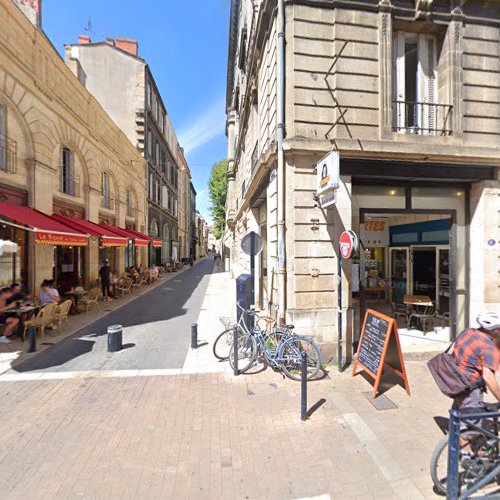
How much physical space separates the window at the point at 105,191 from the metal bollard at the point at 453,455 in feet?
56.3

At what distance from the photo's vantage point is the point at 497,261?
6574 millimetres

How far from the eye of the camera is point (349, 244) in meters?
4.86

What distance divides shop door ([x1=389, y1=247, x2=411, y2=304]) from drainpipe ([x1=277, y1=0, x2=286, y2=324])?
6139 mm

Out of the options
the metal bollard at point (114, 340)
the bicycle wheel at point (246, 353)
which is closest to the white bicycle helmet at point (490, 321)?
the bicycle wheel at point (246, 353)

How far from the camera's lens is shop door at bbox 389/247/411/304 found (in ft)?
32.8

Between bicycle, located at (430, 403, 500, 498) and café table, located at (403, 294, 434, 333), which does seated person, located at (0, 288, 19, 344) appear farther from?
café table, located at (403, 294, 434, 333)

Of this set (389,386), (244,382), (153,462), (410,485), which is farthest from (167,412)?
(389,386)

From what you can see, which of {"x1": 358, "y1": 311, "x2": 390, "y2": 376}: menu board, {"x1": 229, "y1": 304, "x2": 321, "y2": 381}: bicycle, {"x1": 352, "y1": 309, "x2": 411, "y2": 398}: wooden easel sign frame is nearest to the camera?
{"x1": 352, "y1": 309, "x2": 411, "y2": 398}: wooden easel sign frame

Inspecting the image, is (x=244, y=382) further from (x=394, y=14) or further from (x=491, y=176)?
(x=394, y=14)

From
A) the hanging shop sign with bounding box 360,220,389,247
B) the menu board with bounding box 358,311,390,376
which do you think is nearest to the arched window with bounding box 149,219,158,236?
the hanging shop sign with bounding box 360,220,389,247

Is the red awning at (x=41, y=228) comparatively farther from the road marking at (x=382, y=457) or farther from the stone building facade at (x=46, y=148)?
the road marking at (x=382, y=457)

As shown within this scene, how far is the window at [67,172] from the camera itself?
12.3 meters

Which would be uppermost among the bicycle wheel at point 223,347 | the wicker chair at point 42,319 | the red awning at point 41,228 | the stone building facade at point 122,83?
the stone building facade at point 122,83

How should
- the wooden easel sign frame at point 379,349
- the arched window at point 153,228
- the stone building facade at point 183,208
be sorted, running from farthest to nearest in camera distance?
the stone building facade at point 183,208 < the arched window at point 153,228 < the wooden easel sign frame at point 379,349
